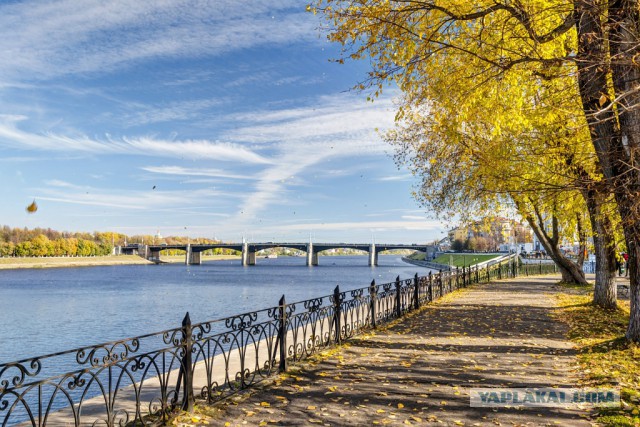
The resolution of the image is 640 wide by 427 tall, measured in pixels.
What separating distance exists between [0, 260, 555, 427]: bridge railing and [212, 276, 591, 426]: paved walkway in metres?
0.55

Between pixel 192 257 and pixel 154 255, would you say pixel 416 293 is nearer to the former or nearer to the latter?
pixel 192 257

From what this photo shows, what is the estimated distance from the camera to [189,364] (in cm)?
649

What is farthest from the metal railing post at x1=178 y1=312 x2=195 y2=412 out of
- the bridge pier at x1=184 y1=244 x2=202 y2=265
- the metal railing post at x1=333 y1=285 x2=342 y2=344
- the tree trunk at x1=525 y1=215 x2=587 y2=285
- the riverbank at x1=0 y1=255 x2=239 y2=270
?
the bridge pier at x1=184 y1=244 x2=202 y2=265

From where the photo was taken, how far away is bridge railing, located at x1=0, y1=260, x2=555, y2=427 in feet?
18.0

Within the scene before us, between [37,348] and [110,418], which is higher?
[110,418]

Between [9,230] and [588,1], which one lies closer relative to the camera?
[588,1]

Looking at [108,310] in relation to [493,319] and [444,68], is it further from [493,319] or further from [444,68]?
[444,68]

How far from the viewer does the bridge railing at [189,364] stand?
5496mm

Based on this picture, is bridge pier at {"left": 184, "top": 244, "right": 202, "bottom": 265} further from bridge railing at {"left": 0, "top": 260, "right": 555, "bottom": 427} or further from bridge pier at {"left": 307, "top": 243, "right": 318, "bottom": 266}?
bridge railing at {"left": 0, "top": 260, "right": 555, "bottom": 427}

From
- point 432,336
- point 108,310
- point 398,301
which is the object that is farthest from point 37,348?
point 432,336

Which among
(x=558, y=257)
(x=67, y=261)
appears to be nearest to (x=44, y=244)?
(x=67, y=261)

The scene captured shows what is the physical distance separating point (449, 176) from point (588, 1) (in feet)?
43.4

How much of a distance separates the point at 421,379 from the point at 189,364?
152 inches

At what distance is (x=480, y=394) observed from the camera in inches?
282
